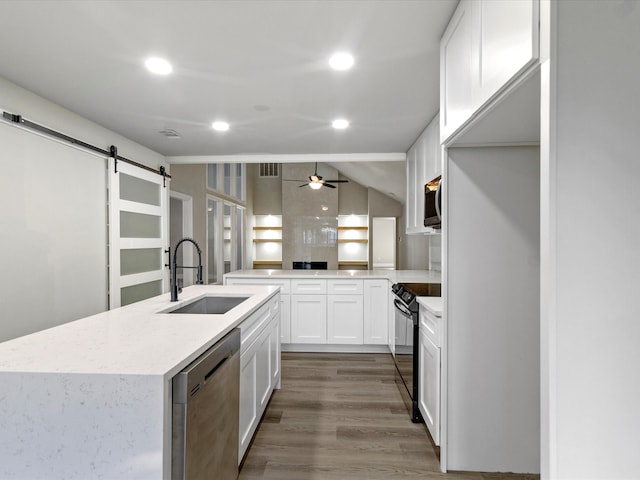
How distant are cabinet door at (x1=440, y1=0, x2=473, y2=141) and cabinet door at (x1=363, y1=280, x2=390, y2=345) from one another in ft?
8.35

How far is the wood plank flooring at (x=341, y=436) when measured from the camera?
204cm

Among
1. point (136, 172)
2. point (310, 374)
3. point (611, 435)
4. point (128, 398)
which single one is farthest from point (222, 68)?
point (310, 374)

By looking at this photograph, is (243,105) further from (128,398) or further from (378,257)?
(378,257)

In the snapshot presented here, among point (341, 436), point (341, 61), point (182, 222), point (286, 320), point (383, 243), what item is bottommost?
point (341, 436)

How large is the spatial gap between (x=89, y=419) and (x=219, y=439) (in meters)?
0.58

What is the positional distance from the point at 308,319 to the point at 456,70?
3244 millimetres

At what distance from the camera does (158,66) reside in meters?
Answer: 2.24

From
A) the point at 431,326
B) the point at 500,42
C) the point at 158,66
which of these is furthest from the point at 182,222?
the point at 500,42

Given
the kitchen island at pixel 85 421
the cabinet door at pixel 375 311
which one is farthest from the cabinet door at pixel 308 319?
the kitchen island at pixel 85 421

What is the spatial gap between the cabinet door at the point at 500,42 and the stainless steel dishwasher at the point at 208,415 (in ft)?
4.72

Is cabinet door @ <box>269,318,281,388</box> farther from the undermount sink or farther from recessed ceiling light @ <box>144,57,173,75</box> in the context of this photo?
recessed ceiling light @ <box>144,57,173,75</box>

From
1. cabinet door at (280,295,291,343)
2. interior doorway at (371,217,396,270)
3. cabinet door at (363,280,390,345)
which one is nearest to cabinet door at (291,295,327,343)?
cabinet door at (280,295,291,343)

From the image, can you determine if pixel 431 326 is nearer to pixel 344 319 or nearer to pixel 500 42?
pixel 500 42

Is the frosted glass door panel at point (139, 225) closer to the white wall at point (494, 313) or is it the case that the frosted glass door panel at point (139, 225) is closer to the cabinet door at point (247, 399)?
the cabinet door at point (247, 399)
